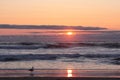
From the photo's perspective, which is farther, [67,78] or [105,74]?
[105,74]

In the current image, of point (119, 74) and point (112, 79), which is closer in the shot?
point (112, 79)

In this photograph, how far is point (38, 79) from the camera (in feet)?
55.0

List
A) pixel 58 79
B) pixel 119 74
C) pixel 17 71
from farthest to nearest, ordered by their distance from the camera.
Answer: pixel 17 71 → pixel 119 74 → pixel 58 79

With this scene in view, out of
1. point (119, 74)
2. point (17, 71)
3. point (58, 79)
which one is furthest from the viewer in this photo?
point (17, 71)

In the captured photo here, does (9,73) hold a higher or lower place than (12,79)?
higher

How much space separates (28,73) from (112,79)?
449cm

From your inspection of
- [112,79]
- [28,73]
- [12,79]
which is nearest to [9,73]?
[28,73]

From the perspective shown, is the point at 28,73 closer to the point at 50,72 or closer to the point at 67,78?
the point at 50,72

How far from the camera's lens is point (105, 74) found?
18.9 meters

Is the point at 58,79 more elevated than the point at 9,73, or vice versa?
the point at 9,73

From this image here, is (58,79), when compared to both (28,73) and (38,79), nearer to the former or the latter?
(38,79)

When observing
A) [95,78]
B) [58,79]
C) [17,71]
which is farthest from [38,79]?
[17,71]

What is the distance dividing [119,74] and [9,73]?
524 centimetres

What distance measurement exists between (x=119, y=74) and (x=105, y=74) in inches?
25.8
